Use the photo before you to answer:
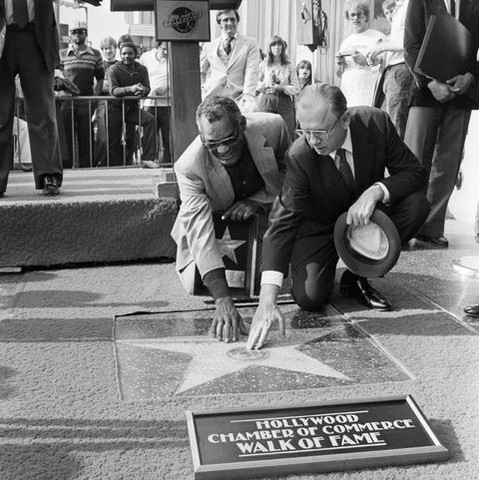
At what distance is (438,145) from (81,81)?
4.34m

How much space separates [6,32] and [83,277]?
1572 millimetres

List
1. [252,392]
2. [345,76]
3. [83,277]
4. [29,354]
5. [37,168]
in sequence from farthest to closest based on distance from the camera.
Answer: [345,76], [37,168], [83,277], [29,354], [252,392]

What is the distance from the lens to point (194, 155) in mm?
3404

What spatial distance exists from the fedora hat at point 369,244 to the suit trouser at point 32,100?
85.8 inches

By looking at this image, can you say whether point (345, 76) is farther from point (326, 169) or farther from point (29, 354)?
point (29, 354)

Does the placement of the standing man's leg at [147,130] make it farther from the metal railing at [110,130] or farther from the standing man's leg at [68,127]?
the standing man's leg at [68,127]

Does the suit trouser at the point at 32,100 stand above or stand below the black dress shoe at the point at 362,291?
above

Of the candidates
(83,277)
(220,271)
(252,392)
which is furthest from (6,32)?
(252,392)

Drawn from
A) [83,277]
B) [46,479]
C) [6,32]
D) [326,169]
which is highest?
[6,32]

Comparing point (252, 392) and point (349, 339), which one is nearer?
point (252, 392)

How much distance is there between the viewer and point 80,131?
7844mm

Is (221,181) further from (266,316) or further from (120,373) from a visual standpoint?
(120,373)

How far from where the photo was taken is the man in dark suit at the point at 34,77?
4.44 m

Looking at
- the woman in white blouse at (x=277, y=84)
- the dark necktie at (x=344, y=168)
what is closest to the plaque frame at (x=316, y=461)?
the dark necktie at (x=344, y=168)
